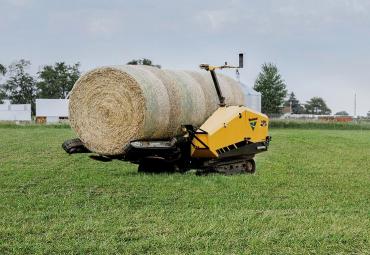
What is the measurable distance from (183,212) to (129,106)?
396 cm

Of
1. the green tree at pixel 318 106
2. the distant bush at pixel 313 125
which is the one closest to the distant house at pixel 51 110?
the distant bush at pixel 313 125

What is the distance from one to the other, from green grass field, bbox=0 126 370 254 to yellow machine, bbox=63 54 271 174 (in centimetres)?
40

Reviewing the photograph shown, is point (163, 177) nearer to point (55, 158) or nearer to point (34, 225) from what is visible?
point (34, 225)

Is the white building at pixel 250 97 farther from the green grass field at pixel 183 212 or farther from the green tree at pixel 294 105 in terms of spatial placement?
the green tree at pixel 294 105

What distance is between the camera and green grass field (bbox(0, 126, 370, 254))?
7512 mm

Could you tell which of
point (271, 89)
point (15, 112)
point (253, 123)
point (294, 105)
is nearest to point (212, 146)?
point (253, 123)

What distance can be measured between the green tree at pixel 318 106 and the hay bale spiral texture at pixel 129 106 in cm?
15606

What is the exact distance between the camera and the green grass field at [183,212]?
751cm

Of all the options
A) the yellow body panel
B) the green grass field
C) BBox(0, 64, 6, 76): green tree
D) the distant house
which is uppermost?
BBox(0, 64, 6, 76): green tree

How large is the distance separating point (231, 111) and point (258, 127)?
1062 mm

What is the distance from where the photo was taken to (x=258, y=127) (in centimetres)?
1572

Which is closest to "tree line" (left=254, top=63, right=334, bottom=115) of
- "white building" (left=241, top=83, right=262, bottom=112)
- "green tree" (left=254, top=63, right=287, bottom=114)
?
"green tree" (left=254, top=63, right=287, bottom=114)

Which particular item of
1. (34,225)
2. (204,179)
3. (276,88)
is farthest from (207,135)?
(276,88)

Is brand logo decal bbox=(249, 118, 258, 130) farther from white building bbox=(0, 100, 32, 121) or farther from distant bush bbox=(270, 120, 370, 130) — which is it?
white building bbox=(0, 100, 32, 121)
